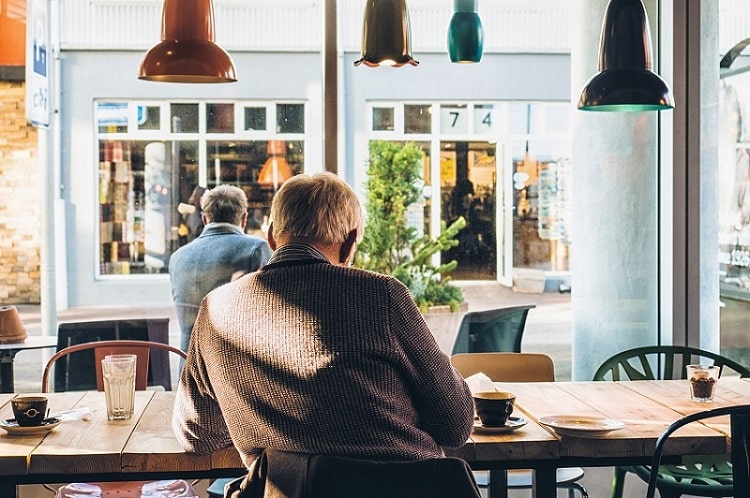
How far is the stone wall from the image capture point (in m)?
4.71

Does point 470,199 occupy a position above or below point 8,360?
above

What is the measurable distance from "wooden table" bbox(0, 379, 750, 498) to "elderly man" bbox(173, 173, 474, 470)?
0.20 meters

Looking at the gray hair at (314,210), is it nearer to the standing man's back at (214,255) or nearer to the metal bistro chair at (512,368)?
the metal bistro chair at (512,368)

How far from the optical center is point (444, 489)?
6.51 feet

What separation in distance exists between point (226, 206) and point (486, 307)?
4.39 ft

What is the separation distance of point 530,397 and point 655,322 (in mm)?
2190

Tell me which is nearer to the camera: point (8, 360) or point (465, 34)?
point (465, 34)

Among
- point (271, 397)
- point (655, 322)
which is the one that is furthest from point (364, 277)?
point (655, 322)

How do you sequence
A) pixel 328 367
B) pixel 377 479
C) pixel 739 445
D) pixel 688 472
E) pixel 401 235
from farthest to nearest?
pixel 401 235
pixel 688 472
pixel 739 445
pixel 328 367
pixel 377 479

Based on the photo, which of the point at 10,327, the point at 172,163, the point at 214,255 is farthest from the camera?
the point at 172,163

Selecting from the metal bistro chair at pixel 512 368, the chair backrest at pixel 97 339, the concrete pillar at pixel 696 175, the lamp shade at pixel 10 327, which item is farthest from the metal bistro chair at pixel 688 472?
the lamp shade at pixel 10 327

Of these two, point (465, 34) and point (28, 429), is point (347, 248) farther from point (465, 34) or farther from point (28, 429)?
point (465, 34)

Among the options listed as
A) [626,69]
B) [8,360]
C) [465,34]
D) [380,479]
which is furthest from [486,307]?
[380,479]

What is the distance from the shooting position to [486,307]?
198 inches
